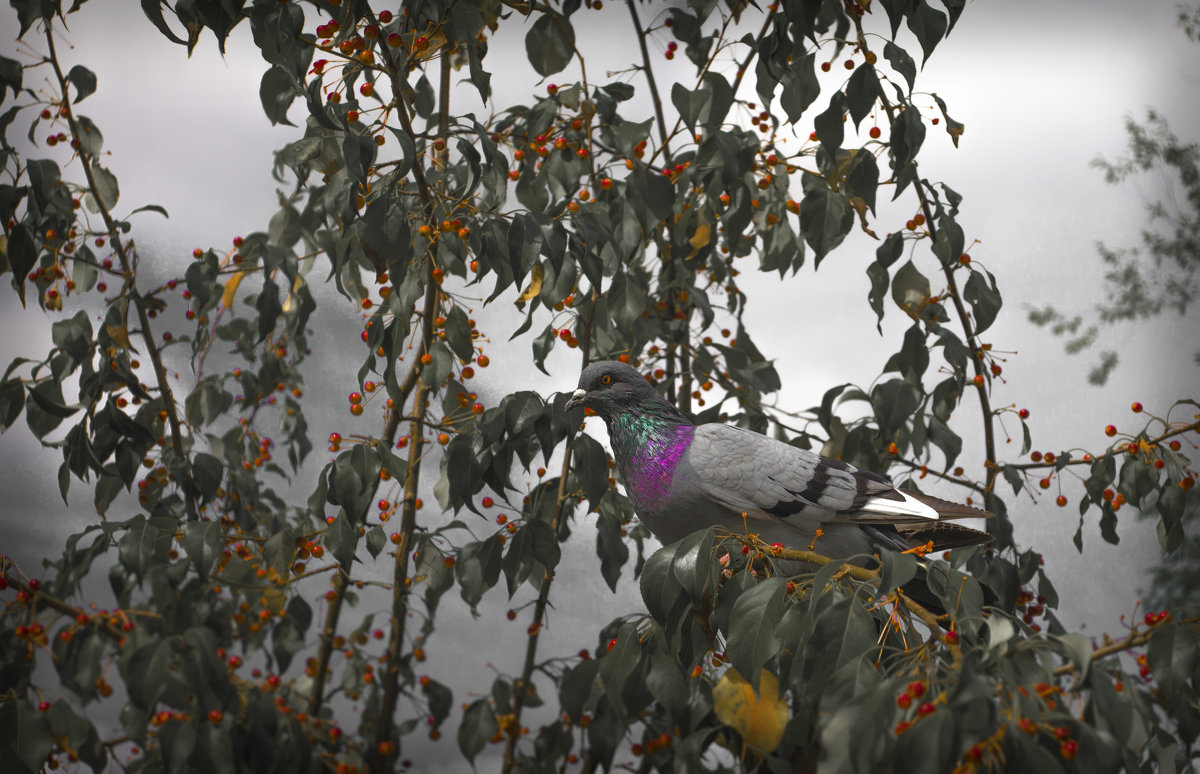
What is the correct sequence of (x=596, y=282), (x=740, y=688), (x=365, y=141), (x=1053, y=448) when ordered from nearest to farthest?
(x=740, y=688), (x=365, y=141), (x=596, y=282), (x=1053, y=448)

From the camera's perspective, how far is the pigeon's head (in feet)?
4.14

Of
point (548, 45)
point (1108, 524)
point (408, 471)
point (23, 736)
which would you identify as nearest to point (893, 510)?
point (1108, 524)

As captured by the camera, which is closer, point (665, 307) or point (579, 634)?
point (665, 307)

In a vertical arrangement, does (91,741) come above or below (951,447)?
below

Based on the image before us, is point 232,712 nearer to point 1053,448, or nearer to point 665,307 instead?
point 665,307

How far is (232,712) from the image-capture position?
130 cm

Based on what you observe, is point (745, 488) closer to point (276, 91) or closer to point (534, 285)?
point (534, 285)

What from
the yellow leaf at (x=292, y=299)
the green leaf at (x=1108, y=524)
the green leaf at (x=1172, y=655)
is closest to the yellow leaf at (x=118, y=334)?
the yellow leaf at (x=292, y=299)

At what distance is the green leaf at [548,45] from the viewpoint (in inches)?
54.4

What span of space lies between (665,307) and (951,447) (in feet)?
1.72

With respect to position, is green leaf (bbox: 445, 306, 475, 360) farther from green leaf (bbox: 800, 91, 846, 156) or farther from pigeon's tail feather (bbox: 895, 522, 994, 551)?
pigeon's tail feather (bbox: 895, 522, 994, 551)

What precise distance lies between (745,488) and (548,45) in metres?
0.72

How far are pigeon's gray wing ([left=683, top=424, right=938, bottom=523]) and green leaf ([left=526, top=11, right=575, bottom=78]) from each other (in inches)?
24.7

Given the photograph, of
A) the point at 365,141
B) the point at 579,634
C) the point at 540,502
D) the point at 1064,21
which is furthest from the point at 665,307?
the point at 1064,21
